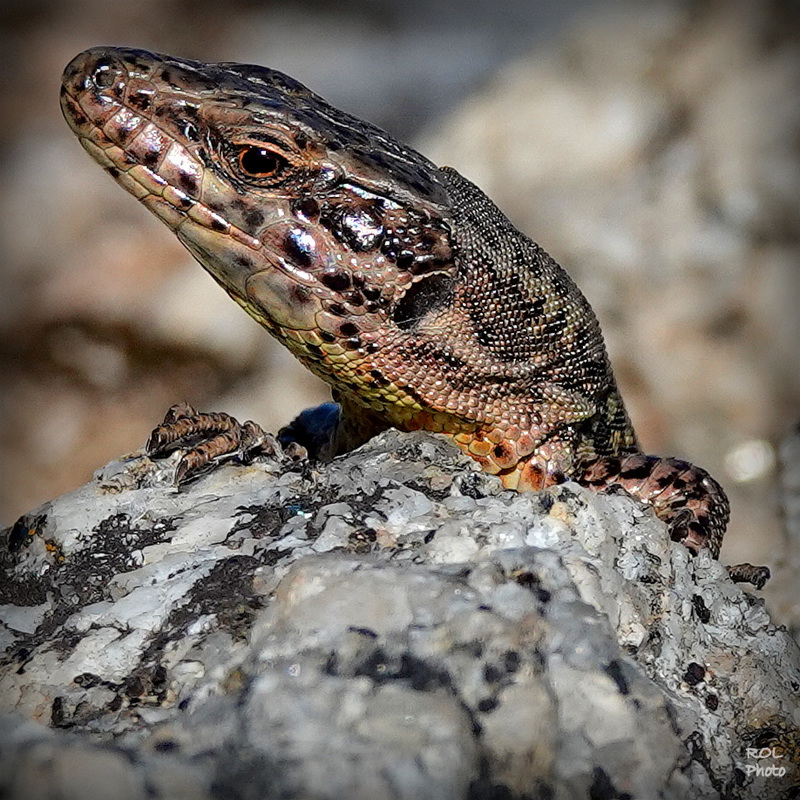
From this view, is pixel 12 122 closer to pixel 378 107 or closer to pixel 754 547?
pixel 378 107

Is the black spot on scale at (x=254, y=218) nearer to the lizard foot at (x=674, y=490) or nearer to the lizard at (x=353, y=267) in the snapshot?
the lizard at (x=353, y=267)

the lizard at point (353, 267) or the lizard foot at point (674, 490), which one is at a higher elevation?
the lizard at point (353, 267)

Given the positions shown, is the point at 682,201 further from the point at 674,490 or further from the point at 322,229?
the point at 322,229

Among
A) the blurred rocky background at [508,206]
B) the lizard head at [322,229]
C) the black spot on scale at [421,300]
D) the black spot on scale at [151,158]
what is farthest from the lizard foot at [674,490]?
the blurred rocky background at [508,206]

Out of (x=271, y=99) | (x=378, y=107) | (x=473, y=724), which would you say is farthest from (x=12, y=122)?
(x=473, y=724)

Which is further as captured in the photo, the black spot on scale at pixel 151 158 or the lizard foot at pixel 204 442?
the black spot on scale at pixel 151 158
